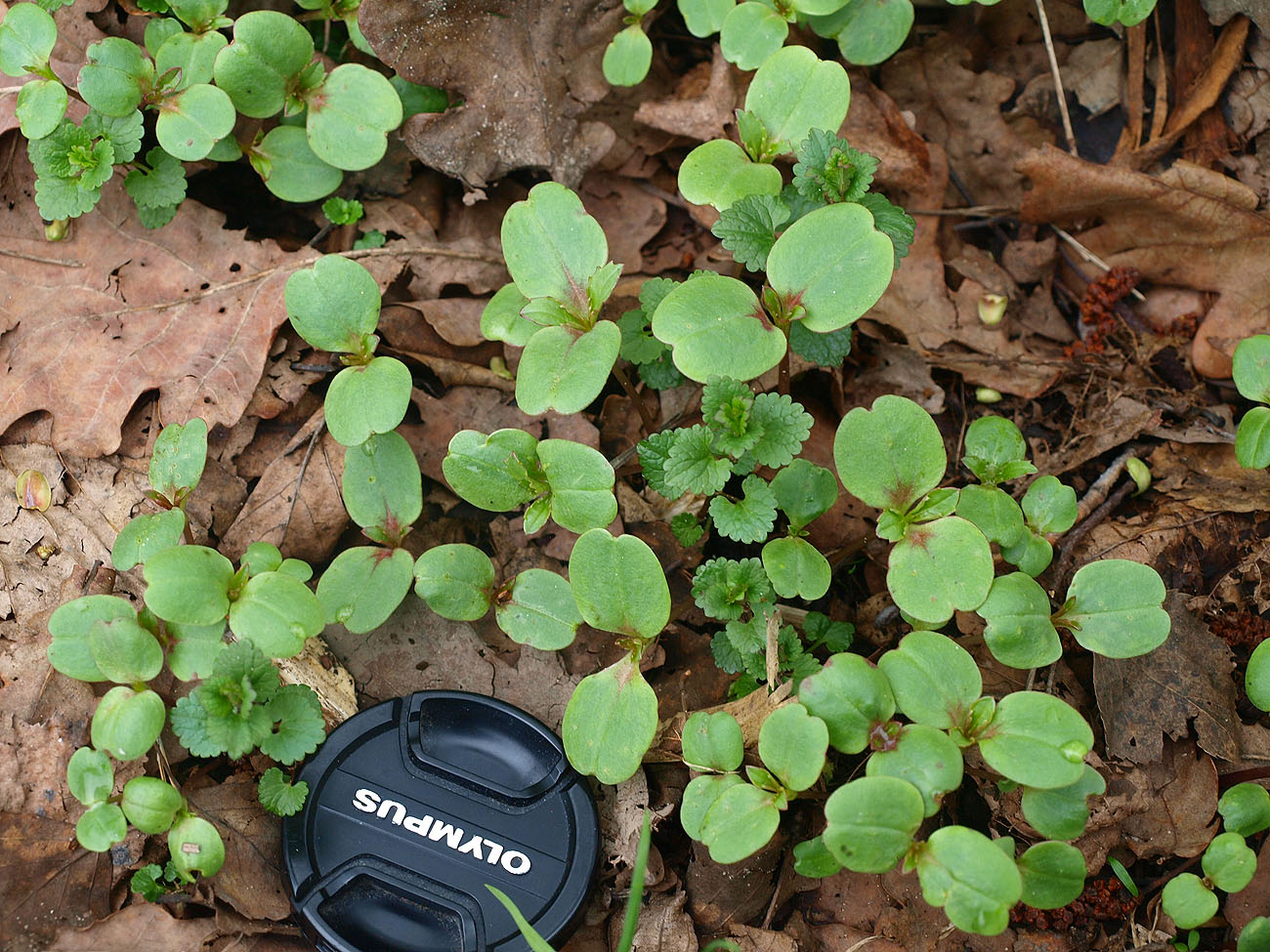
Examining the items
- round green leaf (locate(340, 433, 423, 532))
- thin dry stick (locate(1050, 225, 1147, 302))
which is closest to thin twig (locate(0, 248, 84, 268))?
round green leaf (locate(340, 433, 423, 532))

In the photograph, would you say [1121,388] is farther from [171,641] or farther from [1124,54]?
[171,641]

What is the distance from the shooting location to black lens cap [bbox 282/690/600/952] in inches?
105

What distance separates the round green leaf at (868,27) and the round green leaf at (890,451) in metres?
1.56

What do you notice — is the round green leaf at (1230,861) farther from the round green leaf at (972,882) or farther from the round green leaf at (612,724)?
the round green leaf at (612,724)

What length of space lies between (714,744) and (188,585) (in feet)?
4.89

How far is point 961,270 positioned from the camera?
371 centimetres

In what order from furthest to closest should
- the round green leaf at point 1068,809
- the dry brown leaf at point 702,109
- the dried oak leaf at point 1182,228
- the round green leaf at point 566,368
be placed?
the dry brown leaf at point 702,109
the dried oak leaf at point 1182,228
the round green leaf at point 566,368
the round green leaf at point 1068,809

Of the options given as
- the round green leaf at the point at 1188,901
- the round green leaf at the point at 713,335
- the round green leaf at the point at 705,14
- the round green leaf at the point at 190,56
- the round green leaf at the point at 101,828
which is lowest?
the round green leaf at the point at 1188,901

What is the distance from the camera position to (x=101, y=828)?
2.48m

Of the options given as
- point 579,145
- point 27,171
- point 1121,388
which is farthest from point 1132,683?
point 27,171

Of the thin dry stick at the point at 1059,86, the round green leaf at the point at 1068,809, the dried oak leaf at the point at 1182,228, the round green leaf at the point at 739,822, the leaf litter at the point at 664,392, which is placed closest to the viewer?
the round green leaf at the point at 739,822

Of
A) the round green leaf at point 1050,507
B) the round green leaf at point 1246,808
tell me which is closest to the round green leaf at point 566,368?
the round green leaf at point 1050,507

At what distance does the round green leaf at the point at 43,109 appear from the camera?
3.04 meters

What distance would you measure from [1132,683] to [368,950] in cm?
237
